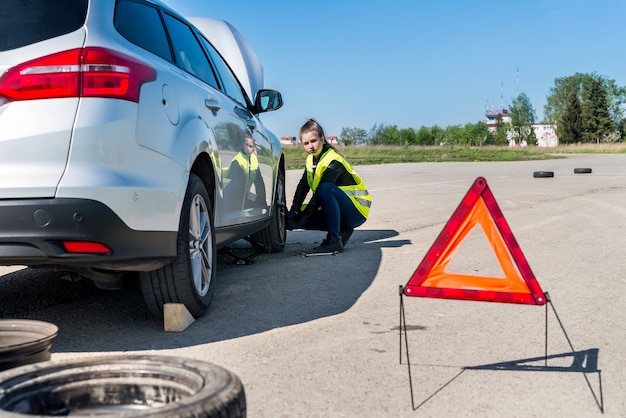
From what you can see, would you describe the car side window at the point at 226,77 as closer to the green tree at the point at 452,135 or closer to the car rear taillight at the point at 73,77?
the car rear taillight at the point at 73,77

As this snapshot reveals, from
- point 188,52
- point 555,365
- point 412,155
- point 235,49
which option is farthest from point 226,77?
point 412,155

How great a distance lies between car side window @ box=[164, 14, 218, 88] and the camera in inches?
208

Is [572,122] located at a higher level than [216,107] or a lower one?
lower

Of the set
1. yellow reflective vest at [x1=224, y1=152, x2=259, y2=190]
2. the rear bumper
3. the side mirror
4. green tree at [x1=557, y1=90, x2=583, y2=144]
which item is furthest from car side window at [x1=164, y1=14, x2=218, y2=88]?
green tree at [x1=557, y1=90, x2=583, y2=144]

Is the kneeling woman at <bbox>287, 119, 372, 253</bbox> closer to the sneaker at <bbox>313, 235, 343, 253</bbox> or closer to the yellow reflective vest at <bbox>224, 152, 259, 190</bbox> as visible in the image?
the sneaker at <bbox>313, 235, 343, 253</bbox>

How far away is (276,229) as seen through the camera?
8.00 metres

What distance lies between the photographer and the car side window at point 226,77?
6.38 meters

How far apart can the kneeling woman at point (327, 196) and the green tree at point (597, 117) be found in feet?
410

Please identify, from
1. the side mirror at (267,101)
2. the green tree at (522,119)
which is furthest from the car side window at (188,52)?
the green tree at (522,119)

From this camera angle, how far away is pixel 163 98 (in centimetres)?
441

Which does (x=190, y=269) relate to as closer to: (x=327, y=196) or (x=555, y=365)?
(x=555, y=365)

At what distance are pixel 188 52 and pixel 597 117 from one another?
426 feet

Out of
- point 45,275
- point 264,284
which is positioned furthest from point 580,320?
point 45,275

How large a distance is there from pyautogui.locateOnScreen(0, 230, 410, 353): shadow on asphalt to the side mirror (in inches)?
53.9
